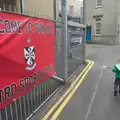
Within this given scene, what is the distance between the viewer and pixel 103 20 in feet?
83.4

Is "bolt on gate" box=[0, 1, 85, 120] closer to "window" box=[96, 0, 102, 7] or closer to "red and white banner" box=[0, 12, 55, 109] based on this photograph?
"red and white banner" box=[0, 12, 55, 109]

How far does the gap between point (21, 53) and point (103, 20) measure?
2311 centimetres

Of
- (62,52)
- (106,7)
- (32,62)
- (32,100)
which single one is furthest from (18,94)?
(106,7)

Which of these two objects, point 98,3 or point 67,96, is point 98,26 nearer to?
point 98,3

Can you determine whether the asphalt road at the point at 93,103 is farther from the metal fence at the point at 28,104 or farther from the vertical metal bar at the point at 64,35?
the vertical metal bar at the point at 64,35

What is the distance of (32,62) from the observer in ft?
13.7

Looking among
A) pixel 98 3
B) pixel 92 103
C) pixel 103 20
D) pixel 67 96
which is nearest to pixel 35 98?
pixel 67 96

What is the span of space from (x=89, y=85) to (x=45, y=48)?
9.02ft

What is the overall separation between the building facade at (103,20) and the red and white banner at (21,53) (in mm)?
20822

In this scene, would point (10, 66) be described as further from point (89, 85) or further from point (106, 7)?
point (106, 7)

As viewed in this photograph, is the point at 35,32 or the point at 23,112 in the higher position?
the point at 35,32

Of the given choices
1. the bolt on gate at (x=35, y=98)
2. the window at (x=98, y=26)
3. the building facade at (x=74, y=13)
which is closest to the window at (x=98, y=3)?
the window at (x=98, y=26)

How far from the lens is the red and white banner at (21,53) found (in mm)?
3250

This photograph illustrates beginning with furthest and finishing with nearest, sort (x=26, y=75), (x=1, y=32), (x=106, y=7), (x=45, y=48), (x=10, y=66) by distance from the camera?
(x=106, y=7) → (x=45, y=48) → (x=26, y=75) → (x=10, y=66) → (x=1, y=32)
